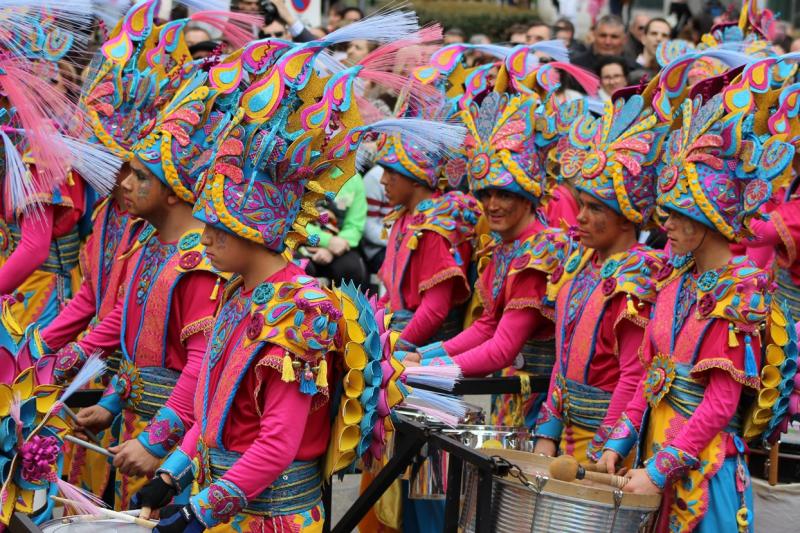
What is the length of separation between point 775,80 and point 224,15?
2331 mm

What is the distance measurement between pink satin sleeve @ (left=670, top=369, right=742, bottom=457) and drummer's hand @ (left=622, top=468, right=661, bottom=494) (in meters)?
0.17

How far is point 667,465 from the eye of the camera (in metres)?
4.71

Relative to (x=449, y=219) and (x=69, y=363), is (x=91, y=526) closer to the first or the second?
(x=69, y=363)

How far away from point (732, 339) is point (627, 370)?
69 cm

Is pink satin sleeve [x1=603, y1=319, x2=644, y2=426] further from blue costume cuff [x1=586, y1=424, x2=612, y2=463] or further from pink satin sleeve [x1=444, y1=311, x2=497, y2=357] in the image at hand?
pink satin sleeve [x1=444, y1=311, x2=497, y2=357]

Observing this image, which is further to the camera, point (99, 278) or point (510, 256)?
point (510, 256)

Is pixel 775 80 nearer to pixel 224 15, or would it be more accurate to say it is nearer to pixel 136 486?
pixel 224 15

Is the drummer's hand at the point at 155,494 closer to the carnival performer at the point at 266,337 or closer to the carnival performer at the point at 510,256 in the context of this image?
the carnival performer at the point at 266,337

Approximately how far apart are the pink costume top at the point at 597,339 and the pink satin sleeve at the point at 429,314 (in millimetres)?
998

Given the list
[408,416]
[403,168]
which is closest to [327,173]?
[408,416]

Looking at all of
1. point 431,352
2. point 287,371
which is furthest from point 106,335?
point 287,371

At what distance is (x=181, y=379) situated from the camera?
5070mm

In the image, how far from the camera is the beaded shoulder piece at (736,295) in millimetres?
4668

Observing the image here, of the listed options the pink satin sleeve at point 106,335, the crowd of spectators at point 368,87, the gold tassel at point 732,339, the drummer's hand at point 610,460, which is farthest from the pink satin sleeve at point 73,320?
the crowd of spectators at point 368,87
